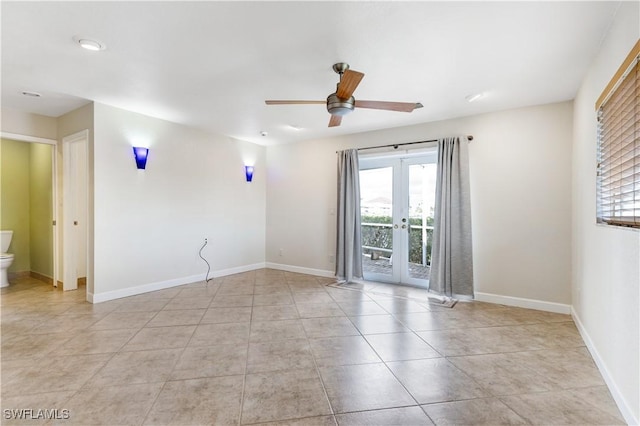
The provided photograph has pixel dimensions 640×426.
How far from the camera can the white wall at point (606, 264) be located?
175cm

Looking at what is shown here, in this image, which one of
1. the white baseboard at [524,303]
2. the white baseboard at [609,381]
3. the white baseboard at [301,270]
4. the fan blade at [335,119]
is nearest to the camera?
the white baseboard at [609,381]

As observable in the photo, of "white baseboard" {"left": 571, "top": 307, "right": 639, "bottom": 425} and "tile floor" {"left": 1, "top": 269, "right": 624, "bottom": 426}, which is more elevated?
"white baseboard" {"left": 571, "top": 307, "right": 639, "bottom": 425}

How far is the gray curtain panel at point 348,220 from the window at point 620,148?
313 cm

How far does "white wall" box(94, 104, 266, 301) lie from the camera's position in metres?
3.93

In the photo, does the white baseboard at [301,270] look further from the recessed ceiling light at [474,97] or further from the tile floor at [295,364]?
the recessed ceiling light at [474,97]

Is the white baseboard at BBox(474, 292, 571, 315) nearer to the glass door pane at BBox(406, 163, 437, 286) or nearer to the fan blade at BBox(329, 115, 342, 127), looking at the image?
the glass door pane at BBox(406, 163, 437, 286)

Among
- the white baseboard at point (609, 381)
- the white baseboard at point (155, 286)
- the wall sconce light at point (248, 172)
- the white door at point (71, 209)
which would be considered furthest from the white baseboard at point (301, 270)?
the white baseboard at point (609, 381)

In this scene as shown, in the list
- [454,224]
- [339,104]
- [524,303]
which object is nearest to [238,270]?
[454,224]

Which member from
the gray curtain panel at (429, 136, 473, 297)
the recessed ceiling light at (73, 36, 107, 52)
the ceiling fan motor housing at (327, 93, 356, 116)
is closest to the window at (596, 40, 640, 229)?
the gray curtain panel at (429, 136, 473, 297)

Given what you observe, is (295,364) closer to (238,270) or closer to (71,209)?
(238,270)

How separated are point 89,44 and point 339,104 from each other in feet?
7.10

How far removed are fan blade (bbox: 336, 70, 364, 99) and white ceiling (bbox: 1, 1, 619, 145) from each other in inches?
11.7

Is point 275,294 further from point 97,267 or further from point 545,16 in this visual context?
point 545,16

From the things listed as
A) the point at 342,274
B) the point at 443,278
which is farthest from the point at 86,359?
the point at 443,278
